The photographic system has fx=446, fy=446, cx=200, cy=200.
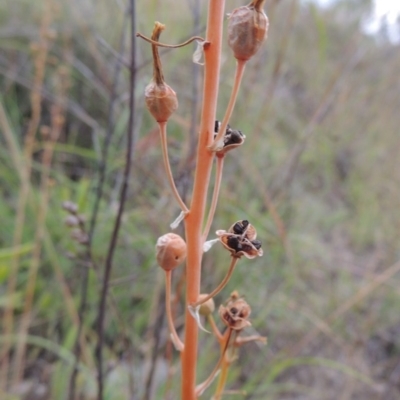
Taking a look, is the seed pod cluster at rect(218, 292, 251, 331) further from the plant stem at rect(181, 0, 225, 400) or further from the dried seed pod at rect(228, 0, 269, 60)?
the dried seed pod at rect(228, 0, 269, 60)

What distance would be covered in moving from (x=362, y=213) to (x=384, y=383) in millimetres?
1010

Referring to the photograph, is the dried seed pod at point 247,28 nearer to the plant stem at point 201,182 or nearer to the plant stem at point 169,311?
the plant stem at point 201,182

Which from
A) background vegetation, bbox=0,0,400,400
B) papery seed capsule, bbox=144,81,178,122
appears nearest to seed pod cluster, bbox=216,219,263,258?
papery seed capsule, bbox=144,81,178,122

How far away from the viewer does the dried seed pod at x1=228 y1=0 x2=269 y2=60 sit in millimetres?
390

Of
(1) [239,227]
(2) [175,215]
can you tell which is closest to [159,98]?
(1) [239,227]

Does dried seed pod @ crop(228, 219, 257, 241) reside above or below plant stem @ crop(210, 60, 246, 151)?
below

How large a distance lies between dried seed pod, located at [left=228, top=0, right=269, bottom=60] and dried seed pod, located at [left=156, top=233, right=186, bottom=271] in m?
0.20

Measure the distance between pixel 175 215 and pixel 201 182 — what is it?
0.73m

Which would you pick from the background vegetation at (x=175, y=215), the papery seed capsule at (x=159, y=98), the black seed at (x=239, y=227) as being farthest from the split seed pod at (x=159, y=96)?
the background vegetation at (x=175, y=215)

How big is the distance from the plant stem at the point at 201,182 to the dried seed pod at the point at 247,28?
0.05ft

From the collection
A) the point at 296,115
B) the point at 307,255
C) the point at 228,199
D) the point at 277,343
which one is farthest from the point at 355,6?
the point at 277,343

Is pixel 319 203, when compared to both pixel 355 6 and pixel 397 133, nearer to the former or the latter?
pixel 397 133

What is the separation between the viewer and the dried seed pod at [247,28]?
0.39m

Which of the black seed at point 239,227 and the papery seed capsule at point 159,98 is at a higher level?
the papery seed capsule at point 159,98
